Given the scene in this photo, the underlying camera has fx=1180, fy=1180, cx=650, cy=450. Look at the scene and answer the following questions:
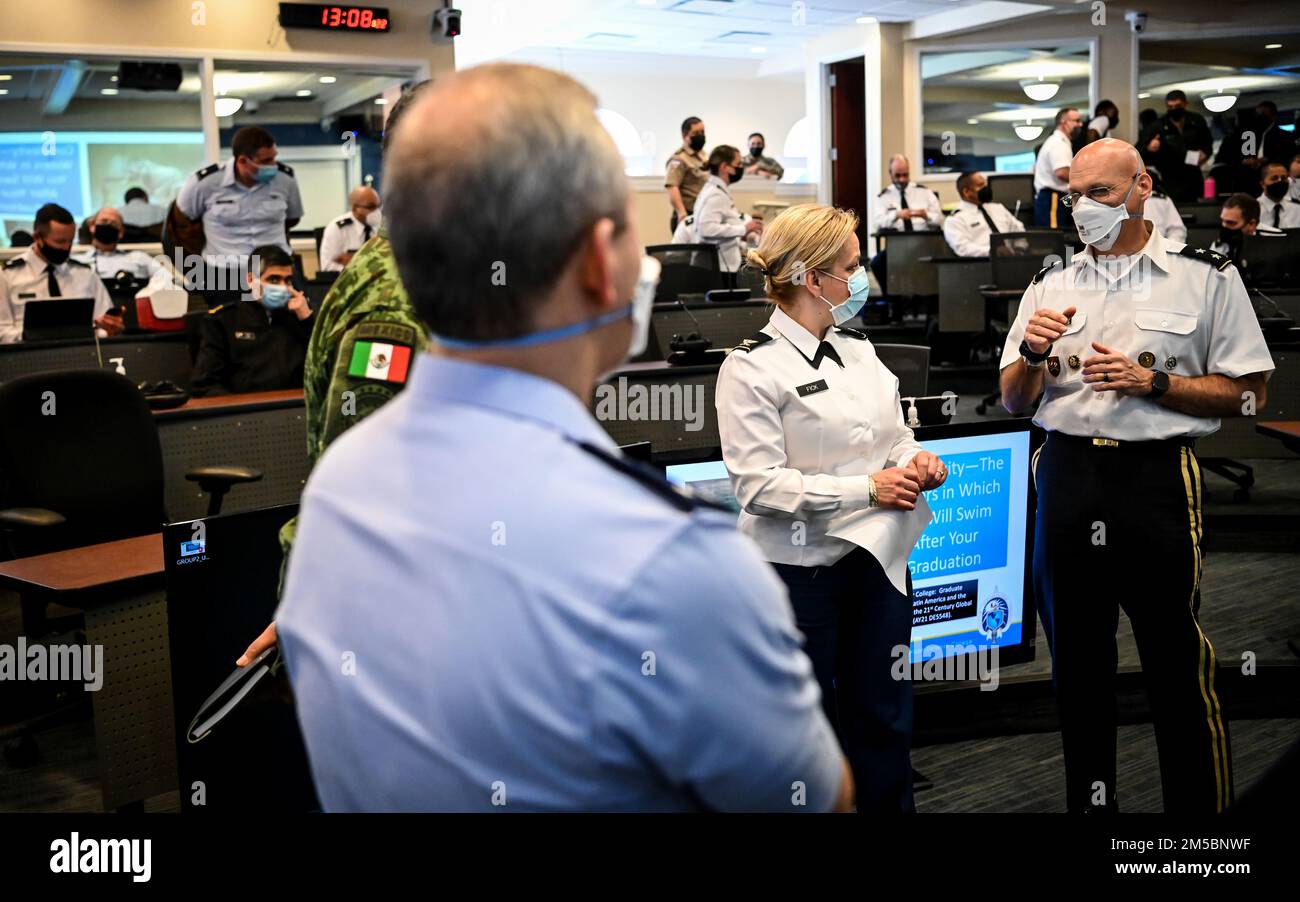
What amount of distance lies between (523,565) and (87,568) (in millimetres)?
2487

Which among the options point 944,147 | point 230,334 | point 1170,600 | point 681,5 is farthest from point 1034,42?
point 1170,600

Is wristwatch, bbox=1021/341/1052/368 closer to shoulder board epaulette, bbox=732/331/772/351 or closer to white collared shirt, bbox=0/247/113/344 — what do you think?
shoulder board epaulette, bbox=732/331/772/351

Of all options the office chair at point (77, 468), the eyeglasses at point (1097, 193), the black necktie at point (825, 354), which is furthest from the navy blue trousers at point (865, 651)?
the office chair at point (77, 468)

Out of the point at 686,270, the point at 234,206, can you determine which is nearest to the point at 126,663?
the point at 234,206

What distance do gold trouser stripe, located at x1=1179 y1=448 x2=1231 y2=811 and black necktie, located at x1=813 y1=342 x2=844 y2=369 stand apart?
2.50 ft

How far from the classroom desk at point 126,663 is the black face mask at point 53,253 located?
497 cm

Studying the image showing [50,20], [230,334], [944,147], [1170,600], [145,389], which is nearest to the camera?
[1170,600]

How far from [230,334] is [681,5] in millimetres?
9559

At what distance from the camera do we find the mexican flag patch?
1539 mm

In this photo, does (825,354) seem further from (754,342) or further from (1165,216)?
(1165,216)

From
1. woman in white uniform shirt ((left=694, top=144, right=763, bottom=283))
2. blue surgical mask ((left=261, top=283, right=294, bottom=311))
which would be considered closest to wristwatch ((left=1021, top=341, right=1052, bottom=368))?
blue surgical mask ((left=261, top=283, right=294, bottom=311))

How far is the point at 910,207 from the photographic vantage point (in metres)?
12.5
